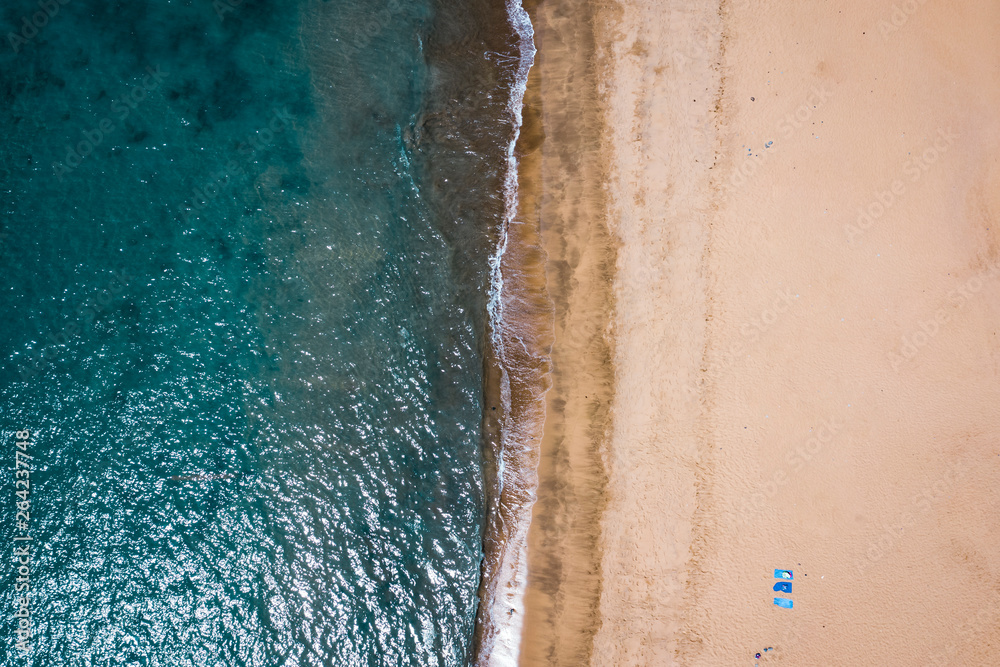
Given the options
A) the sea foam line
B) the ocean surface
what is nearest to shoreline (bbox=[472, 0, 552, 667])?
the sea foam line

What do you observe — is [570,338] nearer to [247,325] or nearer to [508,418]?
[508,418]

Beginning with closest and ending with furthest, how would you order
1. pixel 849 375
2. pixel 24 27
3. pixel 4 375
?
pixel 849 375, pixel 4 375, pixel 24 27

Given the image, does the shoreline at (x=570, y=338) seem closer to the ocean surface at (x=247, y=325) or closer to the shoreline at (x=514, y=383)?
the shoreline at (x=514, y=383)

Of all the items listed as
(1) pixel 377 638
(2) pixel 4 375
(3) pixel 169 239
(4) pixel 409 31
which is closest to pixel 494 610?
(1) pixel 377 638

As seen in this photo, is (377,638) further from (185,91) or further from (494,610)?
(185,91)

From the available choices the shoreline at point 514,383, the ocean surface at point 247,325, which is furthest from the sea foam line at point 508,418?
the ocean surface at point 247,325

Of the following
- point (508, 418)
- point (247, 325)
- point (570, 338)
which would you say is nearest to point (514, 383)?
point (508, 418)

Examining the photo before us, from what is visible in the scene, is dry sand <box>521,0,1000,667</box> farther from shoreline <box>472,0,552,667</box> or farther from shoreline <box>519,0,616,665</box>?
shoreline <box>472,0,552,667</box>
